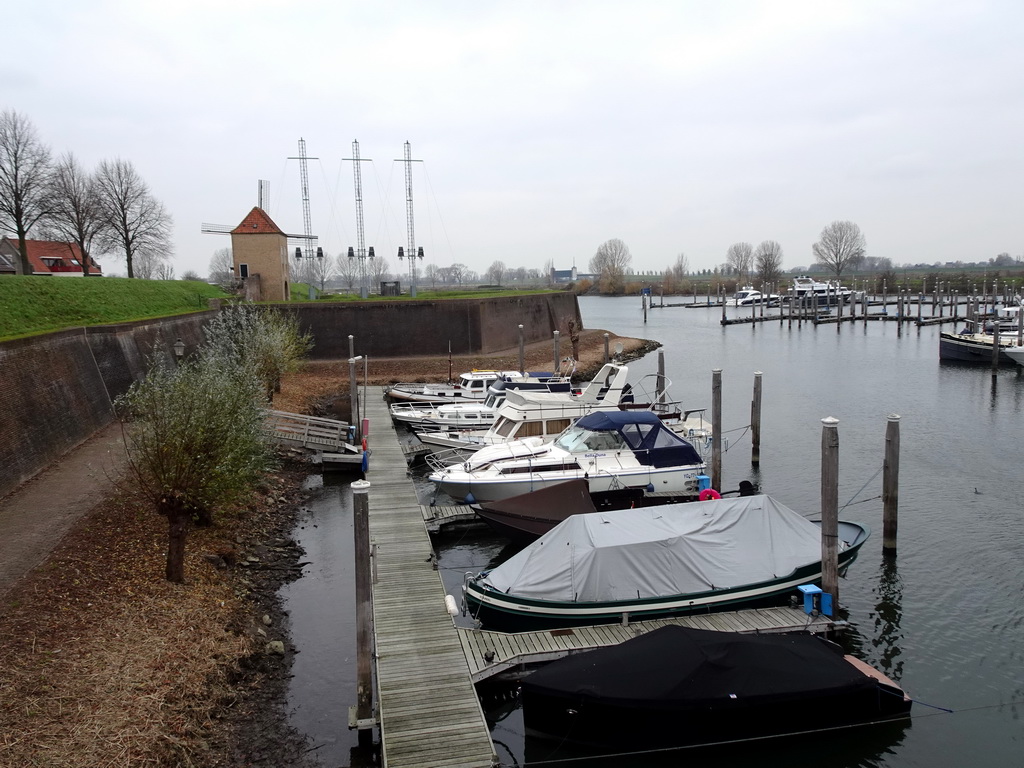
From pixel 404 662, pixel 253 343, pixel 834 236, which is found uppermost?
pixel 834 236

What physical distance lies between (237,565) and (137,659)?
18.1ft

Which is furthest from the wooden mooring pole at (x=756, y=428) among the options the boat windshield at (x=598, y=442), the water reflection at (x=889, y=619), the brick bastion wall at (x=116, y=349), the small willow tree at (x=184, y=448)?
the brick bastion wall at (x=116, y=349)

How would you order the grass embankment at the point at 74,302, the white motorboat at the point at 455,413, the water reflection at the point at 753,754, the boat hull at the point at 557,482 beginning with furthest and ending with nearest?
1. the white motorboat at the point at 455,413
2. the grass embankment at the point at 74,302
3. the boat hull at the point at 557,482
4. the water reflection at the point at 753,754

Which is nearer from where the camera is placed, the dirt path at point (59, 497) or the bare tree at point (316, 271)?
the dirt path at point (59, 497)

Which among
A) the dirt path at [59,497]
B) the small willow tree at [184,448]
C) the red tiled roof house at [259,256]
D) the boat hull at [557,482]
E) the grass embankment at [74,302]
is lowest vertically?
the boat hull at [557,482]

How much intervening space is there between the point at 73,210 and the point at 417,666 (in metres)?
50.8

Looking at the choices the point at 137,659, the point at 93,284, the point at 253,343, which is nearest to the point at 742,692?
the point at 137,659

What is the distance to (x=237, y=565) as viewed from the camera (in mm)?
17078

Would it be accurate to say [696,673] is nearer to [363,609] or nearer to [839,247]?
[363,609]

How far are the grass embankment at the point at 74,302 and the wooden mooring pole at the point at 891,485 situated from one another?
2359cm

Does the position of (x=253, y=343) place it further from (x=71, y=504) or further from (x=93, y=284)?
(x=71, y=504)

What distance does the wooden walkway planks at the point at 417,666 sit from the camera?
1037 cm

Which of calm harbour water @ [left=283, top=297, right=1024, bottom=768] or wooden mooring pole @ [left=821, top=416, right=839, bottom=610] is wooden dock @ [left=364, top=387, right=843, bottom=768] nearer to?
wooden mooring pole @ [left=821, top=416, right=839, bottom=610]

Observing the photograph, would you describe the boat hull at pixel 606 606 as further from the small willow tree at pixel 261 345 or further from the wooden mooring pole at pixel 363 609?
the small willow tree at pixel 261 345
